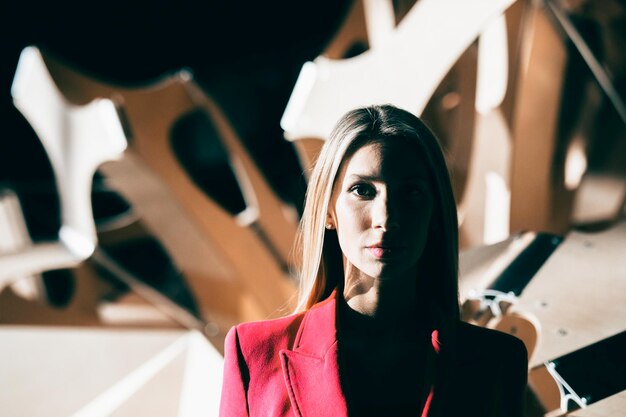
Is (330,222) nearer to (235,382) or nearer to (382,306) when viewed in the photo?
(382,306)

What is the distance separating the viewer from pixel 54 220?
12.8ft

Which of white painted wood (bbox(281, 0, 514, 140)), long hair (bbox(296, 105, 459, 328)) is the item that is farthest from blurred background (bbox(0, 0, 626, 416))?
long hair (bbox(296, 105, 459, 328))

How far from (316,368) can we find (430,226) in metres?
0.22

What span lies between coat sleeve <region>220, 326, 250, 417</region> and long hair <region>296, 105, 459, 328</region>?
105 millimetres

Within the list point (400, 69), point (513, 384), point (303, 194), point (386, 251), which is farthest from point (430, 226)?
point (303, 194)

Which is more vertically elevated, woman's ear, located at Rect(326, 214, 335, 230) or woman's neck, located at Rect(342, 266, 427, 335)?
woman's ear, located at Rect(326, 214, 335, 230)

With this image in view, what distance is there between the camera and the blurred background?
1.15 m

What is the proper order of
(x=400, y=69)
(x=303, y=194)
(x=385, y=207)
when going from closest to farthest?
(x=385, y=207) < (x=400, y=69) < (x=303, y=194)

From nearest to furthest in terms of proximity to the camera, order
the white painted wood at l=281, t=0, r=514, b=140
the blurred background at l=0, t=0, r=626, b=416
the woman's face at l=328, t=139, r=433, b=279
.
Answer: the woman's face at l=328, t=139, r=433, b=279
the blurred background at l=0, t=0, r=626, b=416
the white painted wood at l=281, t=0, r=514, b=140

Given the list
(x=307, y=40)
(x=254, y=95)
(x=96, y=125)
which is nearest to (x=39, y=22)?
(x=254, y=95)

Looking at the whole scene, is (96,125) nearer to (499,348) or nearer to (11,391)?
(11,391)

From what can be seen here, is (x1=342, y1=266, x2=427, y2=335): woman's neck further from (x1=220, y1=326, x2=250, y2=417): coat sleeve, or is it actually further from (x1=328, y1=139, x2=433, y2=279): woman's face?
(x1=220, y1=326, x2=250, y2=417): coat sleeve

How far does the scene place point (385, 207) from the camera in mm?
624

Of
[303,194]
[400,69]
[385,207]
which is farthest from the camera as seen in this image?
[303,194]
